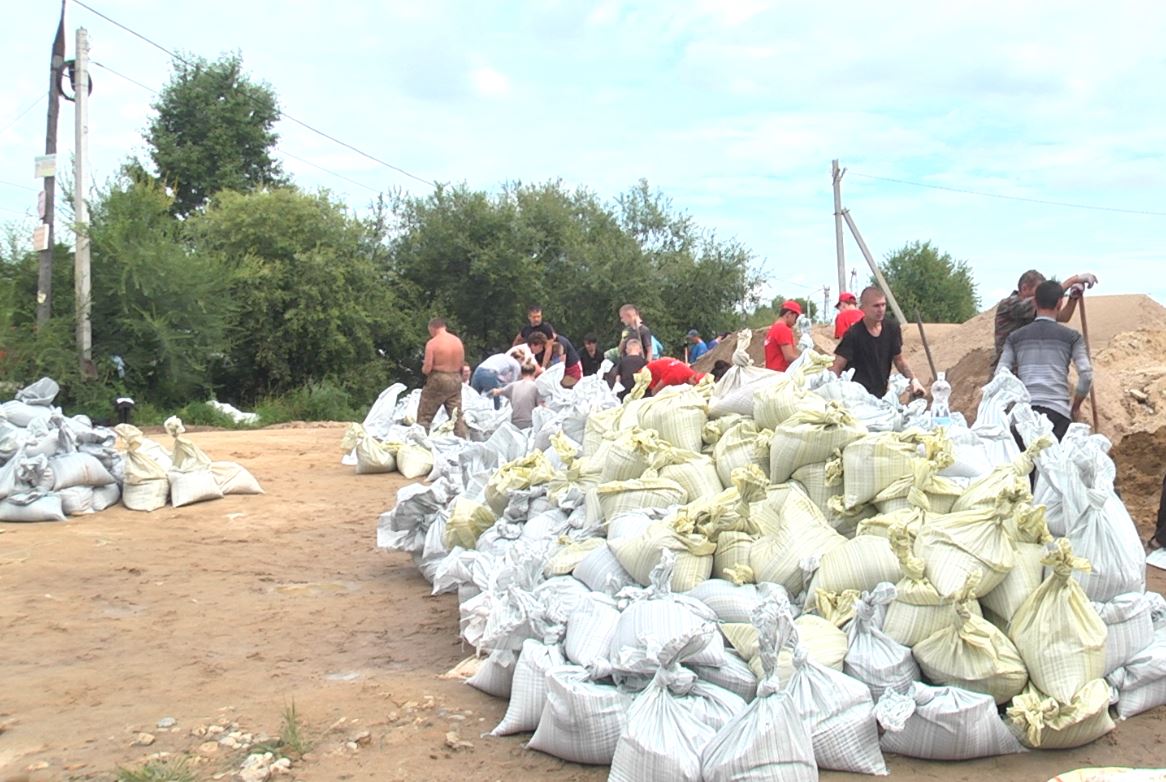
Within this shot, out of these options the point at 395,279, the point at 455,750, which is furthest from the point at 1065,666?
the point at 395,279

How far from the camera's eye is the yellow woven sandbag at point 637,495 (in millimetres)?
4551

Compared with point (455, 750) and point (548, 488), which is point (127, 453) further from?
point (455, 750)

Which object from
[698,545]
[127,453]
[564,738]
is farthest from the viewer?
[127,453]

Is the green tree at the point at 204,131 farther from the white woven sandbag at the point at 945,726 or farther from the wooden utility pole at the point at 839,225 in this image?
the white woven sandbag at the point at 945,726

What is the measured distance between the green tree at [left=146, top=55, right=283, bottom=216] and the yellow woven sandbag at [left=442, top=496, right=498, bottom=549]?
20.3 metres

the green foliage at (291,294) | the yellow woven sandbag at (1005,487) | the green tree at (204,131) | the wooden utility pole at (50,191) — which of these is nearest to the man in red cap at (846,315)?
the yellow woven sandbag at (1005,487)

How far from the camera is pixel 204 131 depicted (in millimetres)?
24297

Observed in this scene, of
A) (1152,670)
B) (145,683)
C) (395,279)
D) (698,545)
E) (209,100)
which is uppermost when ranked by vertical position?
(209,100)

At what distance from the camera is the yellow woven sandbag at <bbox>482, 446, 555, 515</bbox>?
5352 millimetres

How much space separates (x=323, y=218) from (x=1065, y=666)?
58.3 ft

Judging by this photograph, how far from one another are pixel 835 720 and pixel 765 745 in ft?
1.15

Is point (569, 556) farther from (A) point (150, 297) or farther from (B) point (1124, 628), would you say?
(A) point (150, 297)

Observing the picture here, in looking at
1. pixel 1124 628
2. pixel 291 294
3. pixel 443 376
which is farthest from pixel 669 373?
pixel 291 294

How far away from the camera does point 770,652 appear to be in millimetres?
3076
